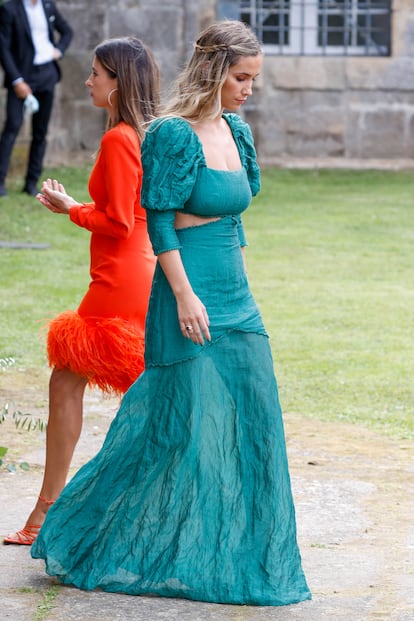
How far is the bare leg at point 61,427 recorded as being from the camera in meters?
4.89

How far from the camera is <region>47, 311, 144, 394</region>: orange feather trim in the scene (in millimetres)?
4797

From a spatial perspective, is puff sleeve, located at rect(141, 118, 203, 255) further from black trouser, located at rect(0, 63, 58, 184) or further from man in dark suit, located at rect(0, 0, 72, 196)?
black trouser, located at rect(0, 63, 58, 184)

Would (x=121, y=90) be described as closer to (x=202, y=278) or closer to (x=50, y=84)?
(x=202, y=278)

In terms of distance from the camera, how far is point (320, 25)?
1812cm

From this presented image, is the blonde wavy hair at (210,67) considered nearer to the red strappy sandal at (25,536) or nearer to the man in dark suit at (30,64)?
the red strappy sandal at (25,536)

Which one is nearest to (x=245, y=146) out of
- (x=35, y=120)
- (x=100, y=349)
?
(x=100, y=349)

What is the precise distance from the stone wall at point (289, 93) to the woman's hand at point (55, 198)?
12.1 metres

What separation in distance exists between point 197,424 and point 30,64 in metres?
10.8

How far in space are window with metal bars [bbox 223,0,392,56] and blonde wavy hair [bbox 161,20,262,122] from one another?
549 inches

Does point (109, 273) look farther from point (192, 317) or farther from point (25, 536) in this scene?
point (25, 536)

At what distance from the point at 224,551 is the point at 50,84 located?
11089 millimetres

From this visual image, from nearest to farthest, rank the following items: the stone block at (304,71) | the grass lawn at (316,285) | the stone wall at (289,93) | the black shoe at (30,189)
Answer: the grass lawn at (316,285)
the black shoe at (30,189)
the stone wall at (289,93)
the stone block at (304,71)

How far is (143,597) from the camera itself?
4266 millimetres

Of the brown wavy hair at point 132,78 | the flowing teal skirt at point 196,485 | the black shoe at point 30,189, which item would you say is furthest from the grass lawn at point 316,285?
the flowing teal skirt at point 196,485
